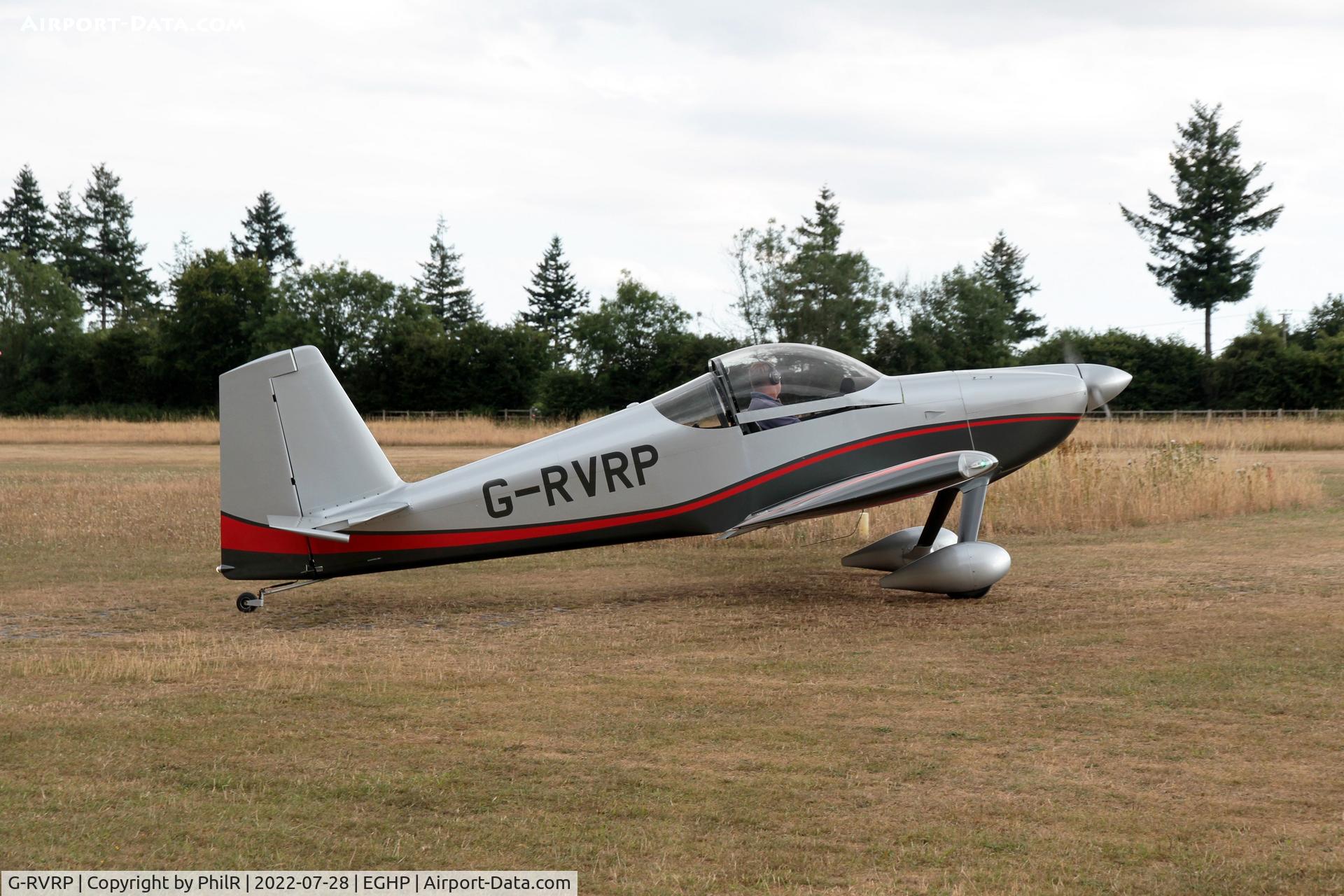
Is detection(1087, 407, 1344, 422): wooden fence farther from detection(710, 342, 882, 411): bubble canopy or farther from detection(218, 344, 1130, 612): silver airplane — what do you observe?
detection(710, 342, 882, 411): bubble canopy

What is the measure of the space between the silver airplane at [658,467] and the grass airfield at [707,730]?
0.55 metres

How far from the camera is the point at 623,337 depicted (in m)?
53.0

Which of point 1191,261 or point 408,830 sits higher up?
point 1191,261

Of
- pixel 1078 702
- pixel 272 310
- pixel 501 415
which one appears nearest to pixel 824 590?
pixel 1078 702

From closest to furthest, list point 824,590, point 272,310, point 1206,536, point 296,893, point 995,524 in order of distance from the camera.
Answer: point 296,893 → point 824,590 → point 1206,536 → point 995,524 → point 272,310

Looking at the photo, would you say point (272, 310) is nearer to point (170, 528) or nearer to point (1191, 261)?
point (1191, 261)

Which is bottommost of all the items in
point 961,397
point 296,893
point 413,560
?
point 296,893

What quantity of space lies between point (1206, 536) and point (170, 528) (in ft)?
39.8

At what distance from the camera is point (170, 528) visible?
14.3 meters

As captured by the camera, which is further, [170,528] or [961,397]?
[170,528]

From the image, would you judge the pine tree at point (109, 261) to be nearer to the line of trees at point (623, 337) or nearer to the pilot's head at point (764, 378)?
the line of trees at point (623, 337)

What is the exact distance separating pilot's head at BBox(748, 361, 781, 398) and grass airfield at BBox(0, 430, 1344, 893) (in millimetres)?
1723

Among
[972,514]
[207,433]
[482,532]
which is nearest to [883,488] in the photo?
[972,514]

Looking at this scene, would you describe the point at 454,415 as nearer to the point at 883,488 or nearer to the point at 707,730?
the point at 883,488
